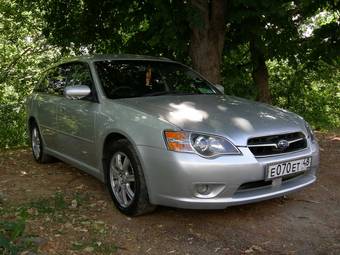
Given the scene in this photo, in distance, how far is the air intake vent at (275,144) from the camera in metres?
3.98

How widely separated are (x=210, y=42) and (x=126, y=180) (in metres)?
3.81

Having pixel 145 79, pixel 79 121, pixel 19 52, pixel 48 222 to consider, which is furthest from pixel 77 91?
pixel 19 52

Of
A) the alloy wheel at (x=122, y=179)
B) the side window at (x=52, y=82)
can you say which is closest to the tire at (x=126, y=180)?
the alloy wheel at (x=122, y=179)

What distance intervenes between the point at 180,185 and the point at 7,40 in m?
12.8

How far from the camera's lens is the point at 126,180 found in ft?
14.4

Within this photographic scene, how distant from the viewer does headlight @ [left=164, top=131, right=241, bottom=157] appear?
3834mm

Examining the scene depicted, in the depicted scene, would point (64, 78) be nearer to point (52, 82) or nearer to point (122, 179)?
point (52, 82)

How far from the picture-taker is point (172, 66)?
5.77 metres

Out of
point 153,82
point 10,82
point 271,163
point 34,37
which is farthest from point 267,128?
point 34,37

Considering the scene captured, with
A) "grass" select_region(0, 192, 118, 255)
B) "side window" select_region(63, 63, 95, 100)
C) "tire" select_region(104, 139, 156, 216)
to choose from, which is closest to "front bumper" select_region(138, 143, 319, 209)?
"tire" select_region(104, 139, 156, 216)

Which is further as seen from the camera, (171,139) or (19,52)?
(19,52)

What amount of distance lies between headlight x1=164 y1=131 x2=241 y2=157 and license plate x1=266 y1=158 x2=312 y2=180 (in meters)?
0.38

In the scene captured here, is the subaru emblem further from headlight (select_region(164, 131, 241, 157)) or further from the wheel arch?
the wheel arch

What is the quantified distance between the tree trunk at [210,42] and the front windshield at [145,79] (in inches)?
69.1
